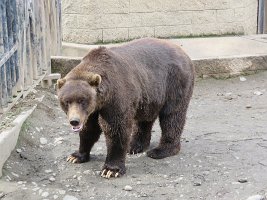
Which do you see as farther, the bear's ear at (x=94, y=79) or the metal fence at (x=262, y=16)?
the metal fence at (x=262, y=16)

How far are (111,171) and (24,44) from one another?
216 centimetres

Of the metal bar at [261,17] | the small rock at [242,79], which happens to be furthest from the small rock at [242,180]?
the metal bar at [261,17]

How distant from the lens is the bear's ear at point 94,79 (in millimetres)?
4750

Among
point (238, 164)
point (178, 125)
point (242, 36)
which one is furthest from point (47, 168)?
point (242, 36)

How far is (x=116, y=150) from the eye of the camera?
5.16 metres

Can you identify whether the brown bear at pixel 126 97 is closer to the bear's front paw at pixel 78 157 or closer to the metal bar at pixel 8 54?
the bear's front paw at pixel 78 157

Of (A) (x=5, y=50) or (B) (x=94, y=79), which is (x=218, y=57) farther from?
(B) (x=94, y=79)

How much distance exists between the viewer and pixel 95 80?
4.75 metres

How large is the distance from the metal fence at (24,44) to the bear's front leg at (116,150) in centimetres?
123

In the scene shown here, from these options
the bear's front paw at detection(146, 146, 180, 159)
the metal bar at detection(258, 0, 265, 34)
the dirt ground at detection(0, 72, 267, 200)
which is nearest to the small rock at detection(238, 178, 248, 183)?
the dirt ground at detection(0, 72, 267, 200)

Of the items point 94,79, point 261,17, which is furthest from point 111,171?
point 261,17

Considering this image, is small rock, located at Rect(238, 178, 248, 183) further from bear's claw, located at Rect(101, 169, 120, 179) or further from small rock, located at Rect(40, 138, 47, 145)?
small rock, located at Rect(40, 138, 47, 145)

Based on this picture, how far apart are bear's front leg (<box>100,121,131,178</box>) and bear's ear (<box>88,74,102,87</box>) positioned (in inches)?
19.5

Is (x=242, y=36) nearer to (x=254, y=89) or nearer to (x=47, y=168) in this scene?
(x=254, y=89)
